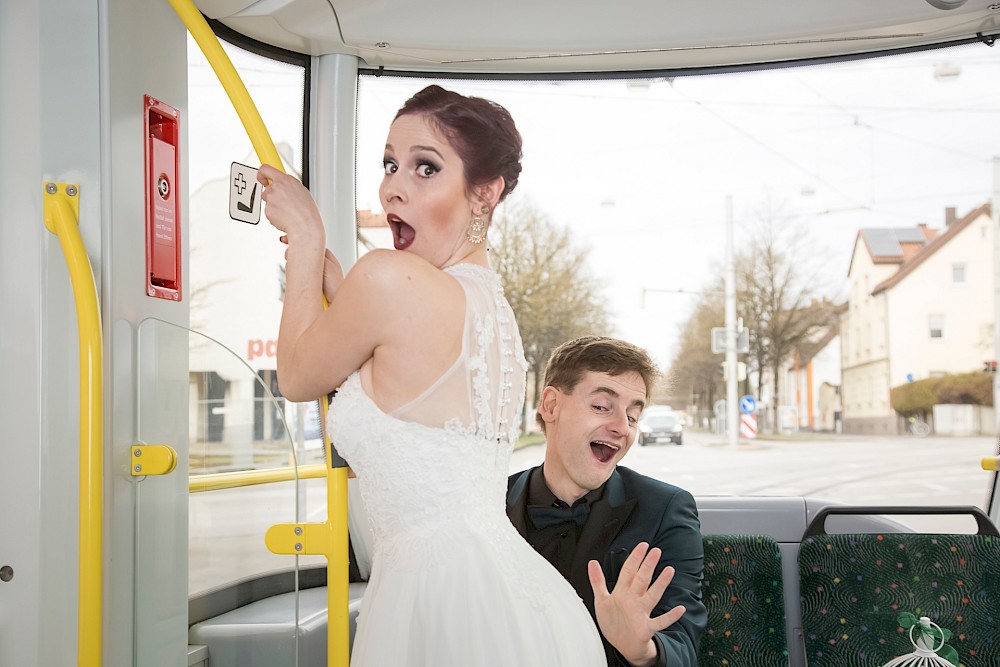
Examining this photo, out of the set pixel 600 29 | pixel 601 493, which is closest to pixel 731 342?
pixel 600 29

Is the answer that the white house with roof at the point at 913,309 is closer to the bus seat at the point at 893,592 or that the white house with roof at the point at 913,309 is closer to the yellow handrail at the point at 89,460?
the bus seat at the point at 893,592

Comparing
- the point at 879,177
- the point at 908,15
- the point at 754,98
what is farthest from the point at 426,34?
the point at 879,177

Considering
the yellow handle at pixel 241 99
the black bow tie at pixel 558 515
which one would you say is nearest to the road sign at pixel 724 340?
the black bow tie at pixel 558 515

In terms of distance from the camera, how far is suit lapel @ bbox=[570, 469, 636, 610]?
7.12 ft

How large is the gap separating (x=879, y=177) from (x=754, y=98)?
84cm

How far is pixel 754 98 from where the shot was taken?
197 inches

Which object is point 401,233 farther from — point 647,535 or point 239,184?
point 647,535

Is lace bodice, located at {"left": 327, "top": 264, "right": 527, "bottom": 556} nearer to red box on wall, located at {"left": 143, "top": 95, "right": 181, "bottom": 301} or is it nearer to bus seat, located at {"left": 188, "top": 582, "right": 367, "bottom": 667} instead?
bus seat, located at {"left": 188, "top": 582, "right": 367, "bottom": 667}

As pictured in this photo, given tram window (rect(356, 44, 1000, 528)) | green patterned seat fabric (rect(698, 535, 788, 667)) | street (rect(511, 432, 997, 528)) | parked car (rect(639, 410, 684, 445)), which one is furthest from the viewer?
parked car (rect(639, 410, 684, 445))

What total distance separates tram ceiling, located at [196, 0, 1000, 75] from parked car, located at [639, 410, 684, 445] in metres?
2.92

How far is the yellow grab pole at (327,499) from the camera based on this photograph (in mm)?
1504

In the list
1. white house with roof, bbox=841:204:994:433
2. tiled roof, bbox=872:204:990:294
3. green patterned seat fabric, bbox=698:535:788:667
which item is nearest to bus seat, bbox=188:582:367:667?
green patterned seat fabric, bbox=698:535:788:667

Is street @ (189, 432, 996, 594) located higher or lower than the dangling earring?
lower

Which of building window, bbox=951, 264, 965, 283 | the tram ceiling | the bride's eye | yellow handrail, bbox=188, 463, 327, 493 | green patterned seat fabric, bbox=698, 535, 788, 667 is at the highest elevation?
the tram ceiling
